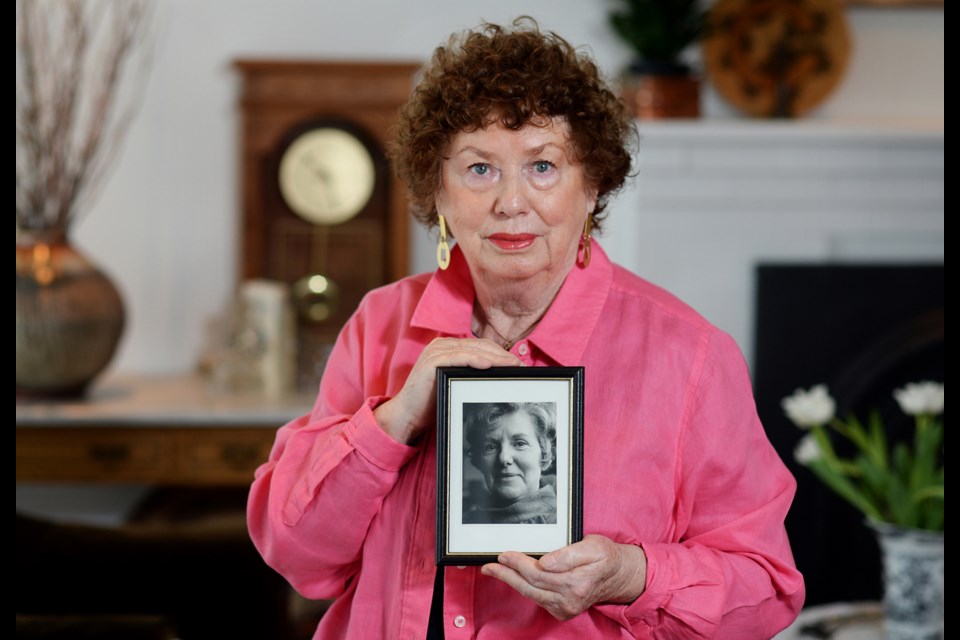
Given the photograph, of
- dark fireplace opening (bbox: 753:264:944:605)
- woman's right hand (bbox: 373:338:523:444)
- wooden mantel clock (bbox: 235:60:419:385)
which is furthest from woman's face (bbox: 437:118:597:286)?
wooden mantel clock (bbox: 235:60:419:385)

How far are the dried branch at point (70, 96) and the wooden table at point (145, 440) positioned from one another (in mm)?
528

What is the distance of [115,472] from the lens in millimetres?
2982

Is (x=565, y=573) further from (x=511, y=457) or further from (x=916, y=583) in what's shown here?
(x=916, y=583)

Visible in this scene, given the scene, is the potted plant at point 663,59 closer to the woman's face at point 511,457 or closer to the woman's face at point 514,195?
the woman's face at point 514,195

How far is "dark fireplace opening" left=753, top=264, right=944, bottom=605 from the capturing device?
3.02m

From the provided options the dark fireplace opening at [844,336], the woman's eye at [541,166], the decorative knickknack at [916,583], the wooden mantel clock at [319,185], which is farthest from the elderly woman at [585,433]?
the wooden mantel clock at [319,185]

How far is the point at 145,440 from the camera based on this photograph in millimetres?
2969

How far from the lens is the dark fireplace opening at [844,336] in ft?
9.90

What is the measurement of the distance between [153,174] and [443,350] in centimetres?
239

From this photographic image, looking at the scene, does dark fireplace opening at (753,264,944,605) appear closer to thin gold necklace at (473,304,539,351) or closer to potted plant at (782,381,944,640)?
potted plant at (782,381,944,640)

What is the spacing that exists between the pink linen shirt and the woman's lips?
3.8 inches
